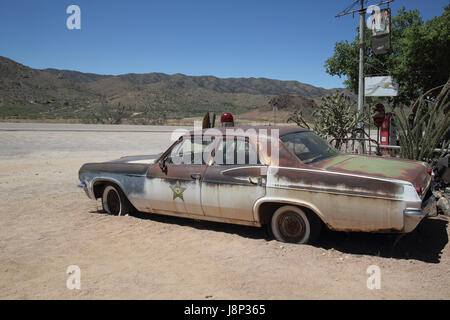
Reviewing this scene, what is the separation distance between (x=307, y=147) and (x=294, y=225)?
38.9 inches

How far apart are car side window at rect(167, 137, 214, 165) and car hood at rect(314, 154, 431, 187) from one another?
4.77 ft

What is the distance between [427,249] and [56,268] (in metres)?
3.99

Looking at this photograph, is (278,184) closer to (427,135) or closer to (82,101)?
(427,135)

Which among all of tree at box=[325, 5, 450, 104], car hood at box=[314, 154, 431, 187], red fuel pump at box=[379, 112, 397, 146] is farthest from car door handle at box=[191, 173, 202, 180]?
tree at box=[325, 5, 450, 104]

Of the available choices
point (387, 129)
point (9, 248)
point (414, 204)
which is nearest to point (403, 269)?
point (414, 204)

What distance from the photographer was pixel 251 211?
4.54 meters

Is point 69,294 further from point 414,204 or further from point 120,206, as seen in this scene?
point 414,204

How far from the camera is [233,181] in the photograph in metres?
4.64

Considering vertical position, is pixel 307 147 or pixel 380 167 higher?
pixel 307 147

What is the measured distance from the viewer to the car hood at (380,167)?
4.02m

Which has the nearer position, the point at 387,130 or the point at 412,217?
the point at 412,217

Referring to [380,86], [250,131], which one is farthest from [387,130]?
[250,131]

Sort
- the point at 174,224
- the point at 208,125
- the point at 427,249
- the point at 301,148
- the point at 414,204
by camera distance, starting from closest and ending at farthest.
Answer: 1. the point at 414,204
2. the point at 427,249
3. the point at 301,148
4. the point at 174,224
5. the point at 208,125

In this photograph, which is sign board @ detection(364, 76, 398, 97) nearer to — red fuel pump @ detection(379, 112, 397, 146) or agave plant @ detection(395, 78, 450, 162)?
red fuel pump @ detection(379, 112, 397, 146)
